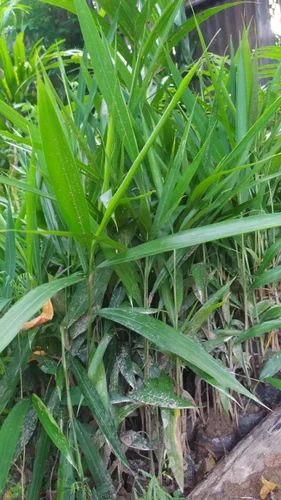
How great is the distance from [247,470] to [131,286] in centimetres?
32

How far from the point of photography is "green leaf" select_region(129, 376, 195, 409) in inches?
24.0

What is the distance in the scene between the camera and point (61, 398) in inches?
25.2

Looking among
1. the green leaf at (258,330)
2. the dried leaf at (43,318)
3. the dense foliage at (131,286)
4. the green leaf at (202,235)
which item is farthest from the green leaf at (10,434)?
the green leaf at (258,330)

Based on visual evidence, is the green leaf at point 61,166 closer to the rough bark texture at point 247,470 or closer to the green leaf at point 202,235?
the green leaf at point 202,235

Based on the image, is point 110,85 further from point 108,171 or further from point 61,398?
point 61,398

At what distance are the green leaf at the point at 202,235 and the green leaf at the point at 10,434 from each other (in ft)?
0.74

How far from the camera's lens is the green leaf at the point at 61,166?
47cm

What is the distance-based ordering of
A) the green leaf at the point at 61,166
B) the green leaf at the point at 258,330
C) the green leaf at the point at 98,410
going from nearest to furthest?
the green leaf at the point at 61,166 < the green leaf at the point at 98,410 < the green leaf at the point at 258,330

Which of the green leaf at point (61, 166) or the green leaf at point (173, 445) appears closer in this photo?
the green leaf at point (61, 166)

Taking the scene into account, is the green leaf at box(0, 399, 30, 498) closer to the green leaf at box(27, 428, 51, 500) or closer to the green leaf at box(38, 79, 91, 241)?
the green leaf at box(27, 428, 51, 500)

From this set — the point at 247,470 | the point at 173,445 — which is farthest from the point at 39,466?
the point at 247,470

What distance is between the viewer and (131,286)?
0.65m

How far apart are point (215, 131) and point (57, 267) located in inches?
13.5

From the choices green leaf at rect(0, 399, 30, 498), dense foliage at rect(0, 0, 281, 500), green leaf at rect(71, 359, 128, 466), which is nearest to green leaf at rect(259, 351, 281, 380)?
dense foliage at rect(0, 0, 281, 500)
